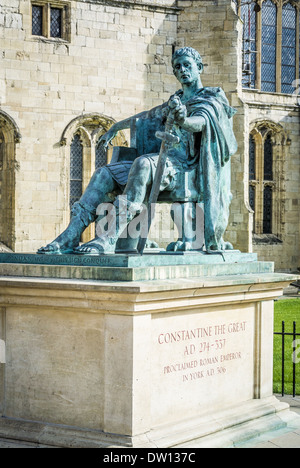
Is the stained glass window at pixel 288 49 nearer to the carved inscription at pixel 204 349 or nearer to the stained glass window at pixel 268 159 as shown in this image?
the stained glass window at pixel 268 159

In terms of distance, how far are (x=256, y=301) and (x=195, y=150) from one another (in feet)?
4.34

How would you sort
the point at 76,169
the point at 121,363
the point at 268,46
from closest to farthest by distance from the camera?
1. the point at 121,363
2. the point at 76,169
3. the point at 268,46

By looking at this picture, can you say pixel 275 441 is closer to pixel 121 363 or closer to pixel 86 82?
pixel 121 363

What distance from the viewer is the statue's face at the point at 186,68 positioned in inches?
251

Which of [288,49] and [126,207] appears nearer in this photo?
[126,207]

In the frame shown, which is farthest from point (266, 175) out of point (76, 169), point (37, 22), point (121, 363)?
point (121, 363)

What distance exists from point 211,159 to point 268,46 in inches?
897

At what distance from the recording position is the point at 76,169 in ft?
64.2

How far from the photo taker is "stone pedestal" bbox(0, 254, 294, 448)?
4887 mm

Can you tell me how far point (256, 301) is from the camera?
6164 millimetres

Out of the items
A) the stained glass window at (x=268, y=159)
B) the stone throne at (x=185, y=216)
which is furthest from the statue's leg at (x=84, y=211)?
the stained glass window at (x=268, y=159)

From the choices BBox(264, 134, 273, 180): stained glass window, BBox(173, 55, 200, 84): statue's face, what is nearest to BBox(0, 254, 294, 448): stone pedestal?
BBox(173, 55, 200, 84): statue's face

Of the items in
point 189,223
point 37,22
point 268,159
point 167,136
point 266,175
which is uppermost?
point 37,22

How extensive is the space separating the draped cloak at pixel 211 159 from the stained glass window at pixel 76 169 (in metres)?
13.2
